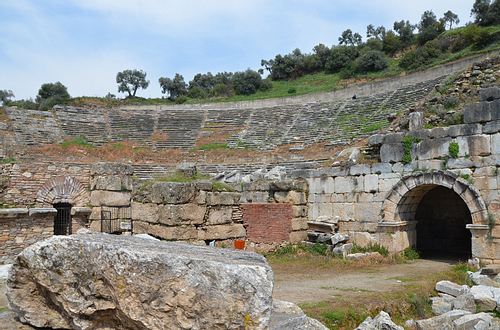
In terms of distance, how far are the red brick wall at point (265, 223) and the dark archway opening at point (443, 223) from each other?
500 centimetres

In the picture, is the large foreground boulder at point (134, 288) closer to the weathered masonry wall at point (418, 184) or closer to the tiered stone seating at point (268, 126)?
the weathered masonry wall at point (418, 184)

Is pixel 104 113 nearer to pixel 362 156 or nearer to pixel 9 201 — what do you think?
pixel 9 201

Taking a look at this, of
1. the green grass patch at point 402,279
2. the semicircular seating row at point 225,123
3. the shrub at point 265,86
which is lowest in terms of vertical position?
the green grass patch at point 402,279

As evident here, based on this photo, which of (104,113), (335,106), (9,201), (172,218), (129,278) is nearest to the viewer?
(129,278)

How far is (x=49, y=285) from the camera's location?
349cm

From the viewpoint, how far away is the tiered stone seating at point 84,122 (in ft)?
108

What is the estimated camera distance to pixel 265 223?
11203 millimetres

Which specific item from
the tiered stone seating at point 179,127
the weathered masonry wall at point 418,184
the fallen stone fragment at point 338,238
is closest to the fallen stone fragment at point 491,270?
the weathered masonry wall at point 418,184

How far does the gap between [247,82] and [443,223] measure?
37.7 meters

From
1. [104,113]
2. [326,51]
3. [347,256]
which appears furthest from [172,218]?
[326,51]

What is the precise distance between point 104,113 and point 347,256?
34581 mm

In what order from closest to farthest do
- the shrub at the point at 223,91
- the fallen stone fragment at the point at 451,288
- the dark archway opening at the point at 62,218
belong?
1. the fallen stone fragment at the point at 451,288
2. the dark archway opening at the point at 62,218
3. the shrub at the point at 223,91

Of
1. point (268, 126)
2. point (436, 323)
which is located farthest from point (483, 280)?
point (268, 126)

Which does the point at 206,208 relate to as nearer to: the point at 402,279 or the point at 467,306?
the point at 402,279
